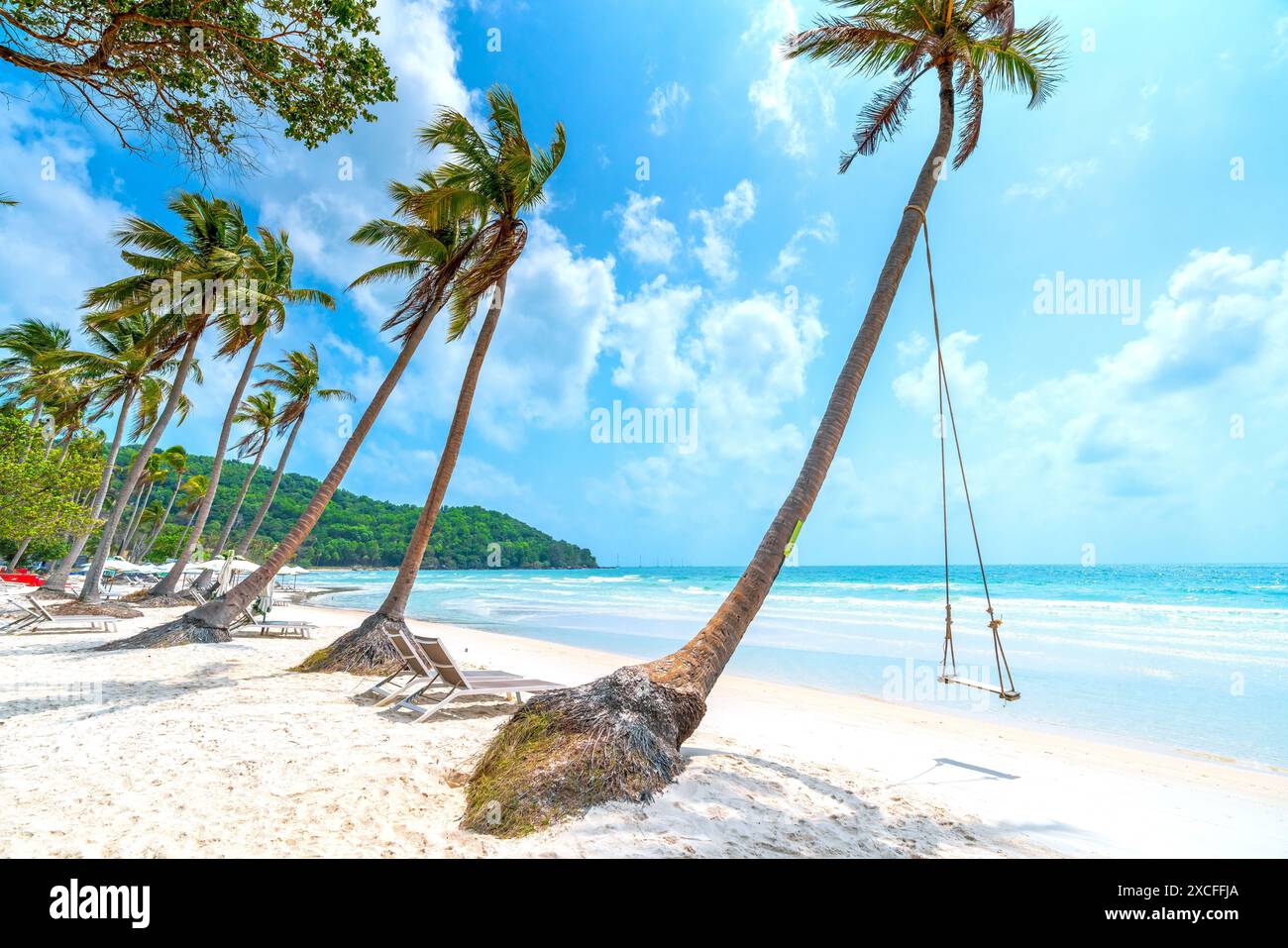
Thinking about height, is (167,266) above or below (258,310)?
above

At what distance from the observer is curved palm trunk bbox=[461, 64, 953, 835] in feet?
12.9

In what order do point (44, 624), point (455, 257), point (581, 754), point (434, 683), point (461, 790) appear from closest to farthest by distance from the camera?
point (581, 754)
point (461, 790)
point (434, 683)
point (455, 257)
point (44, 624)

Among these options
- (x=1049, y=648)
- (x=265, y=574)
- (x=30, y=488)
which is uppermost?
(x=30, y=488)

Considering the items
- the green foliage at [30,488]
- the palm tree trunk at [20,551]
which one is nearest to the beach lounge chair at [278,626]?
the green foliage at [30,488]

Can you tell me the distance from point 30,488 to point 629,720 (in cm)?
2334

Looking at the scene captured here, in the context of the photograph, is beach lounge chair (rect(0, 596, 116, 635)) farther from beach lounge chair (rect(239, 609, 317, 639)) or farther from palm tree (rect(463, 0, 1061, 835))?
palm tree (rect(463, 0, 1061, 835))

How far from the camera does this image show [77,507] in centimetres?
1977

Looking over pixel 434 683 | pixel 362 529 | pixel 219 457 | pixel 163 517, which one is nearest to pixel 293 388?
pixel 219 457

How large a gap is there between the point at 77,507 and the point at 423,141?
18.5 meters

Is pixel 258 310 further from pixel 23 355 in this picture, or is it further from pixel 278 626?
pixel 23 355

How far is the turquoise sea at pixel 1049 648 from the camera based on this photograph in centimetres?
944

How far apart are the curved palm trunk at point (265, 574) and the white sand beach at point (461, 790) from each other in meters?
A: 2.37

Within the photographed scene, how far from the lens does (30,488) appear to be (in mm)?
18453
